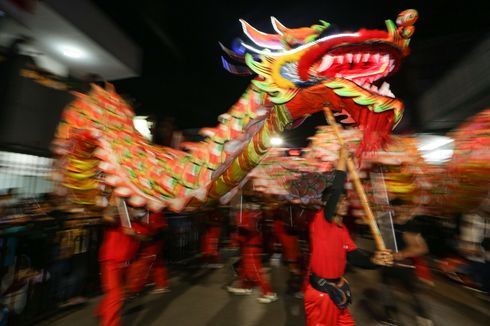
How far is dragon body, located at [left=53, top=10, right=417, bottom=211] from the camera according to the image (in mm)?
1961

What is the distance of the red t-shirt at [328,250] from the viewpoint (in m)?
2.41

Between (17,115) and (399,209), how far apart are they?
7.47m

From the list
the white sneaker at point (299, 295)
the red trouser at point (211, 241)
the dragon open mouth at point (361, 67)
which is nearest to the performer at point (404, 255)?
the white sneaker at point (299, 295)

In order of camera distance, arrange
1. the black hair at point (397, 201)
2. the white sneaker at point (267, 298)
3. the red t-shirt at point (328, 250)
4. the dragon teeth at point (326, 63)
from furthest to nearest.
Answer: the white sneaker at point (267, 298) < the black hair at point (397, 201) < the red t-shirt at point (328, 250) < the dragon teeth at point (326, 63)

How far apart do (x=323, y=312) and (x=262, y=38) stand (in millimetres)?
2192

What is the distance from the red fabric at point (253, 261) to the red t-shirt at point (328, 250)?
2466 mm

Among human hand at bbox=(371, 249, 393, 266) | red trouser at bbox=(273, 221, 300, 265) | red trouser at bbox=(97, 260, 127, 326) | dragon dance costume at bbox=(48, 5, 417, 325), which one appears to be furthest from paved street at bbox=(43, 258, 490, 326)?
human hand at bbox=(371, 249, 393, 266)

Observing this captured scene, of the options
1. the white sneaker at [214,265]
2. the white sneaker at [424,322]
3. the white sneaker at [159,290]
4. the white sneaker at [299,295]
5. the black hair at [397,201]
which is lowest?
the white sneaker at [424,322]

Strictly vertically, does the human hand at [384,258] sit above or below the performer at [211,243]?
above

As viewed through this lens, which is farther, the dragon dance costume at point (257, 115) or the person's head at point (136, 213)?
the person's head at point (136, 213)

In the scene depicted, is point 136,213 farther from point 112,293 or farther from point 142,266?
point 142,266

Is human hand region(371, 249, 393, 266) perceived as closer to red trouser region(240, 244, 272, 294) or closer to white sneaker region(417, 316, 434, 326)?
white sneaker region(417, 316, 434, 326)

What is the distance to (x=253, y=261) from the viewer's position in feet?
15.9

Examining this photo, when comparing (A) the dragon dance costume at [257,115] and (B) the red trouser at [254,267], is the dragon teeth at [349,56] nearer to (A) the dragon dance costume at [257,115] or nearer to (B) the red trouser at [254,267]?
(A) the dragon dance costume at [257,115]
